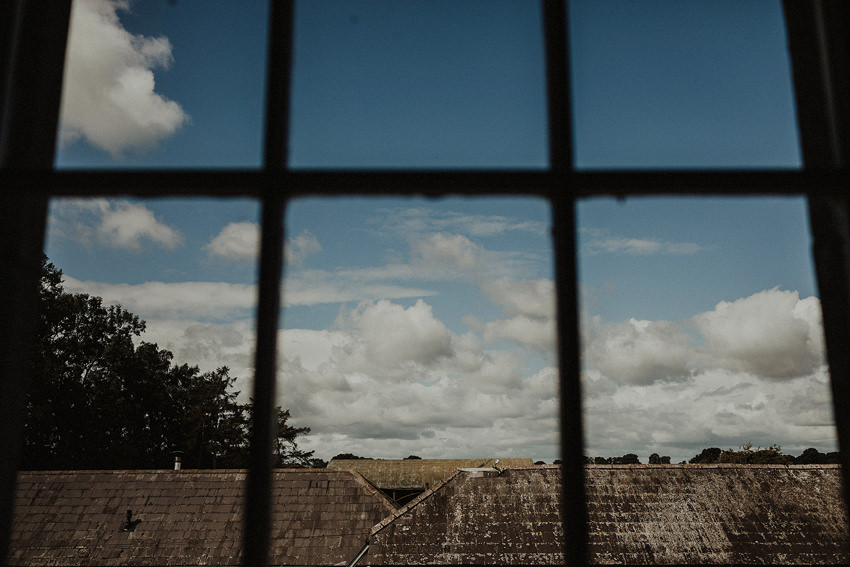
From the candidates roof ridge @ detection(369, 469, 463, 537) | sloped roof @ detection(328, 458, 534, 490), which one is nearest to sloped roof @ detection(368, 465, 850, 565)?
roof ridge @ detection(369, 469, 463, 537)

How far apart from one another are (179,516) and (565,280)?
47.1ft

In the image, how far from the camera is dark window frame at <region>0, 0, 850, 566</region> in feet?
2.83

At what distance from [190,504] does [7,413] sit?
1408 cm

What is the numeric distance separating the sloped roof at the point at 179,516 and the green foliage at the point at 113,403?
14.6 feet

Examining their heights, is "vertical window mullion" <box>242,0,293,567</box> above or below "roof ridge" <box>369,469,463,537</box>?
above

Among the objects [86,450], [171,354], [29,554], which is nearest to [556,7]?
[29,554]

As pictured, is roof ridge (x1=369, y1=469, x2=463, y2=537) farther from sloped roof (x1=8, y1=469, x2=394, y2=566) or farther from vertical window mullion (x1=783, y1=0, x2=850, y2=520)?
vertical window mullion (x1=783, y1=0, x2=850, y2=520)

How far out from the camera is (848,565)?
0.95m

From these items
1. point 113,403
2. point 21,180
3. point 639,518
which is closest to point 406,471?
point 113,403

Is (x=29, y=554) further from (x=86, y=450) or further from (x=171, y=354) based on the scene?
(x=171, y=354)

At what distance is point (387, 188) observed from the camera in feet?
3.01

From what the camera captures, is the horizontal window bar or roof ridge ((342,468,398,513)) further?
roof ridge ((342,468,398,513))

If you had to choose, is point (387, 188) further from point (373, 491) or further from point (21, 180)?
point (373, 491)

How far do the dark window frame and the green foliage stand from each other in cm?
1830
